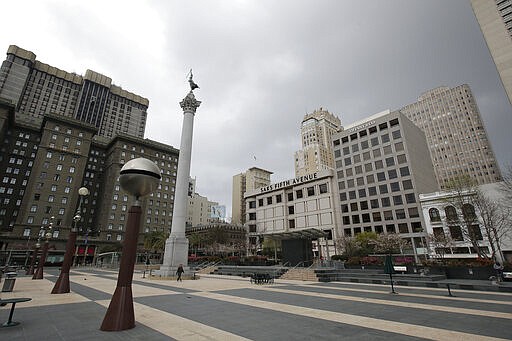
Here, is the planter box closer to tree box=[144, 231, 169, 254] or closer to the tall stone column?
the tall stone column

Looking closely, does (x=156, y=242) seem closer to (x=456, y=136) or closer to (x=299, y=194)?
(x=299, y=194)

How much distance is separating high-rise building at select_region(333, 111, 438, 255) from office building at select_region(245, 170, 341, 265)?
3.41 meters

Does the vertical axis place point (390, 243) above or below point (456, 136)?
below

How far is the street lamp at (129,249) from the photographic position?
21.3 feet

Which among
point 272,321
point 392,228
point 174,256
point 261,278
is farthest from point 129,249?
point 392,228

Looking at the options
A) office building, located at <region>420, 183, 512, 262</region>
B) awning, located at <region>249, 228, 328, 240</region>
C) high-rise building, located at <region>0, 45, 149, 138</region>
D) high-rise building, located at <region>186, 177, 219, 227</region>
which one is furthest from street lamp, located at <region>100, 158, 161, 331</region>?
high-rise building, located at <region>186, 177, 219, 227</region>

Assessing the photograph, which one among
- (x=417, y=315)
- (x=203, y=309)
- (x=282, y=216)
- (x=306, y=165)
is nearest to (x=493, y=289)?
(x=417, y=315)

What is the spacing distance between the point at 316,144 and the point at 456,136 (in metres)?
61.1

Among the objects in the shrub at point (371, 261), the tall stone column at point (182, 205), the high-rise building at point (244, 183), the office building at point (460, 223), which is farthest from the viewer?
the high-rise building at point (244, 183)

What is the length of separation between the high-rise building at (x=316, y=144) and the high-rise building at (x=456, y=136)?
141 ft

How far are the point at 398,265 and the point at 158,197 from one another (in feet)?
247

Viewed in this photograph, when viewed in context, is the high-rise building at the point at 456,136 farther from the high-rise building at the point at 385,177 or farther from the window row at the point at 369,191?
the window row at the point at 369,191

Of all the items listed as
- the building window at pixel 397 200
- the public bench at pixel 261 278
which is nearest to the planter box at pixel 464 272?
the public bench at pixel 261 278

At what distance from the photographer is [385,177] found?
2448 inches
